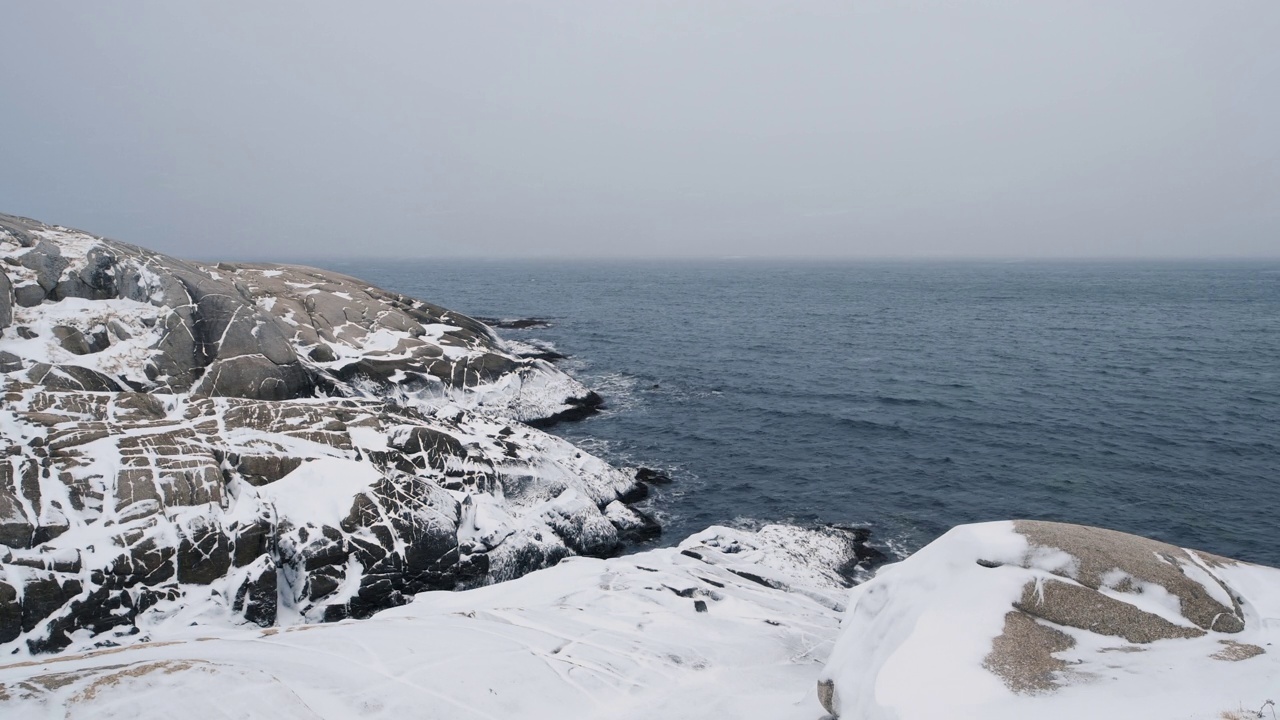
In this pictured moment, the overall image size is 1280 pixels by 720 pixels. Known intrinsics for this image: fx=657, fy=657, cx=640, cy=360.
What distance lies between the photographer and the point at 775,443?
3884 centimetres

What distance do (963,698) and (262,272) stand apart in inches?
1970

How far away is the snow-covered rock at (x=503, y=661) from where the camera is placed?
11.6 metres

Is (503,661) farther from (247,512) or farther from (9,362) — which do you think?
(9,362)

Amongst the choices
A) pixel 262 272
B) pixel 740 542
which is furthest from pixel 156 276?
pixel 740 542

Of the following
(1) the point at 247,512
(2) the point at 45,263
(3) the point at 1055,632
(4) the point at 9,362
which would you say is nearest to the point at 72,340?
(4) the point at 9,362

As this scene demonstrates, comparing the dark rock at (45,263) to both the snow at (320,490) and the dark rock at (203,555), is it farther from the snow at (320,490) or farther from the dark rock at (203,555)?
the dark rock at (203,555)

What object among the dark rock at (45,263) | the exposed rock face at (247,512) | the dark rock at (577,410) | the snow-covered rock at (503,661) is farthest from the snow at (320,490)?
the dark rock at (577,410)

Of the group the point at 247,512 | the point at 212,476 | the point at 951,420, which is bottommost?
the point at 951,420

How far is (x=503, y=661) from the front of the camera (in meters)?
14.2

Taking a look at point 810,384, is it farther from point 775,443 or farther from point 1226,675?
point 1226,675

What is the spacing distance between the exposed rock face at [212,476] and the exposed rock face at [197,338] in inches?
4.3

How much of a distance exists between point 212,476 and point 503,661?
43.0 ft

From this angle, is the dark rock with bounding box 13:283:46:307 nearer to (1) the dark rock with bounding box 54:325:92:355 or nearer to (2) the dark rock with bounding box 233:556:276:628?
(1) the dark rock with bounding box 54:325:92:355

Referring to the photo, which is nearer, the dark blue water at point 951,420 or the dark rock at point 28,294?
the dark rock at point 28,294
